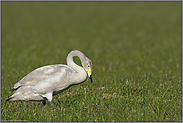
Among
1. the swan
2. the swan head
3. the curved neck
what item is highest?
the curved neck

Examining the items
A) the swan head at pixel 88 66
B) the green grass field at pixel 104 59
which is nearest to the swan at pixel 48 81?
the swan head at pixel 88 66

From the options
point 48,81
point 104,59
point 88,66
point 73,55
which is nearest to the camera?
point 48,81

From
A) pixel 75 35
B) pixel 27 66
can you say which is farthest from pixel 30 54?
pixel 75 35

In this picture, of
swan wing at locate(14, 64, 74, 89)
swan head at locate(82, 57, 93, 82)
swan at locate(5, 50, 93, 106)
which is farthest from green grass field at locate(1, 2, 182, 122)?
swan head at locate(82, 57, 93, 82)

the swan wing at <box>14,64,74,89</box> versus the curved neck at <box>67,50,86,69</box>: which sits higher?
the curved neck at <box>67,50,86,69</box>

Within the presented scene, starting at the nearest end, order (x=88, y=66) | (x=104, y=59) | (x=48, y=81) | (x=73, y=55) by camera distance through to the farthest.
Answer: (x=48, y=81) < (x=88, y=66) < (x=73, y=55) < (x=104, y=59)

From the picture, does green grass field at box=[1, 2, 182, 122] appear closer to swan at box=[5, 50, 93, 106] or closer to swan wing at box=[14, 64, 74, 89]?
swan at box=[5, 50, 93, 106]

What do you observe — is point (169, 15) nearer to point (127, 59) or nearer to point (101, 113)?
point (127, 59)

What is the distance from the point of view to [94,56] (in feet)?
56.5

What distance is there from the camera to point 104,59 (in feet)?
53.7

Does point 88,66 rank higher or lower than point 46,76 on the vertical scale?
higher

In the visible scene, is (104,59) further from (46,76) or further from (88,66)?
(46,76)

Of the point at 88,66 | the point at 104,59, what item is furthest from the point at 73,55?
the point at 104,59

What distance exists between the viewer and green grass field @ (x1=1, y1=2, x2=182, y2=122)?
26.2ft
